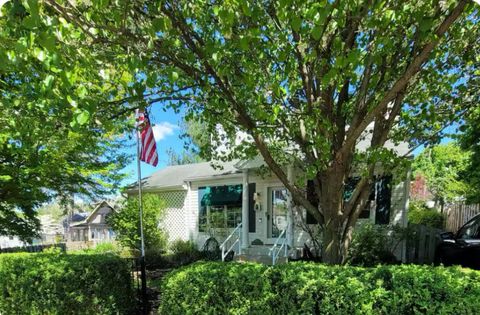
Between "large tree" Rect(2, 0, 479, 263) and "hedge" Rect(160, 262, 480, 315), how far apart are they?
147cm

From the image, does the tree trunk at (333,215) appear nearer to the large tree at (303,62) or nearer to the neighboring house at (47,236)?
the large tree at (303,62)

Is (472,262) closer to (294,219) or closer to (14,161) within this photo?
(294,219)

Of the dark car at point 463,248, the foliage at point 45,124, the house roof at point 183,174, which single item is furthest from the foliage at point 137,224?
the dark car at point 463,248

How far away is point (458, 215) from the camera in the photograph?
17.1 meters

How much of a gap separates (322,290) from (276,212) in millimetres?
9887

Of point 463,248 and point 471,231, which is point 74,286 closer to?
point 463,248

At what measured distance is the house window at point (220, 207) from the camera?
15.4 metres

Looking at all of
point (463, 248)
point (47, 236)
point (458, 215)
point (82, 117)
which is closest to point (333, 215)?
point (82, 117)

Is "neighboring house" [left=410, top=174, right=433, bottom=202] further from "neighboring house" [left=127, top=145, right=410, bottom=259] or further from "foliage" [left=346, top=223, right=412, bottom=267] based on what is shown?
"foliage" [left=346, top=223, right=412, bottom=267]

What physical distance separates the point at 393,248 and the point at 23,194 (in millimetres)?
10938

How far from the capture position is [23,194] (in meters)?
12.0

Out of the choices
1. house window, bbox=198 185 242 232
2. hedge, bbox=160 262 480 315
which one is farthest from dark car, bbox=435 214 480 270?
house window, bbox=198 185 242 232

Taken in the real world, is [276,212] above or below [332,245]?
below

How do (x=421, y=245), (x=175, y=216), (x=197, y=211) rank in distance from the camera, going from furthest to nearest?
(x=175, y=216), (x=197, y=211), (x=421, y=245)
